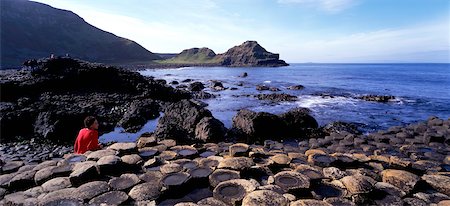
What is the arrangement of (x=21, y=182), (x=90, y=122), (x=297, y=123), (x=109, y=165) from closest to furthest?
(x=21, y=182) → (x=109, y=165) → (x=90, y=122) → (x=297, y=123)

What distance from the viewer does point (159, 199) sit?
629 centimetres

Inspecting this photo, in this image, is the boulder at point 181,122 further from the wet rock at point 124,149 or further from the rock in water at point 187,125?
the wet rock at point 124,149

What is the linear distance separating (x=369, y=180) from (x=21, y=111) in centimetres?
2278

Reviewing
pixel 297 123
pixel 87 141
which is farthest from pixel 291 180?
pixel 297 123

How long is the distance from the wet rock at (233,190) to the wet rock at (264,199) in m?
0.25

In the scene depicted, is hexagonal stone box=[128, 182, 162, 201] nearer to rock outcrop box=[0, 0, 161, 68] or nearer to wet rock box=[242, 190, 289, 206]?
wet rock box=[242, 190, 289, 206]

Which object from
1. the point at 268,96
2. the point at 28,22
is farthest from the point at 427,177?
the point at 28,22

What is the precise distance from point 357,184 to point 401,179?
4.92 ft

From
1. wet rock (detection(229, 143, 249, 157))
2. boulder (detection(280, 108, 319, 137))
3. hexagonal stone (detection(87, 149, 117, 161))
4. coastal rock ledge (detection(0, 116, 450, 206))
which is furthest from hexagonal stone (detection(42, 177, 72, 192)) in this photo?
boulder (detection(280, 108, 319, 137))

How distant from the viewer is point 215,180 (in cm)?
691

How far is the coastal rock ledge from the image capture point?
6.21 meters

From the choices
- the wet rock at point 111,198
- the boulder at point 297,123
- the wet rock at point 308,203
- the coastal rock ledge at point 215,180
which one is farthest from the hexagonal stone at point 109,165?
the boulder at point 297,123

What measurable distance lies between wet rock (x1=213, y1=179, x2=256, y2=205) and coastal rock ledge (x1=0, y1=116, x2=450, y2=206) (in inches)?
0.9

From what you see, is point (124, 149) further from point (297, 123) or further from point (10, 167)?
point (297, 123)
